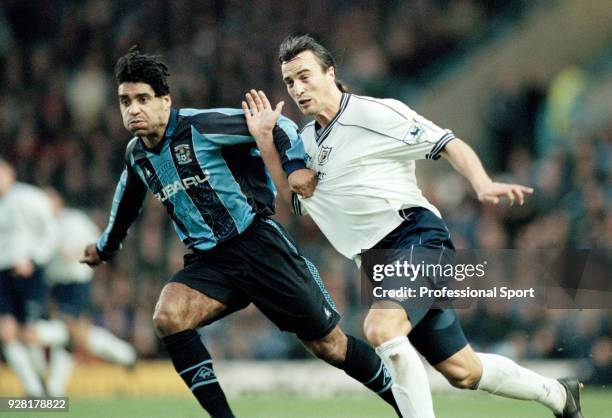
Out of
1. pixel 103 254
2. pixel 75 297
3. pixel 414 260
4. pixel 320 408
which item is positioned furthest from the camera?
pixel 75 297

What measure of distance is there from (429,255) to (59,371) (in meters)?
6.21

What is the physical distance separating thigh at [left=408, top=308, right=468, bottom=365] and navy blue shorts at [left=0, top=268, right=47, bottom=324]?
5.61 metres

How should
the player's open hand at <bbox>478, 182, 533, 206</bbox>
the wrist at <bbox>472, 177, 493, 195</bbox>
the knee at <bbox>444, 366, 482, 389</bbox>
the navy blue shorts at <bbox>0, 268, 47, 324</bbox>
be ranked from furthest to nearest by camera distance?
the navy blue shorts at <bbox>0, 268, 47, 324</bbox>, the knee at <bbox>444, 366, 482, 389</bbox>, the wrist at <bbox>472, 177, 493, 195</bbox>, the player's open hand at <bbox>478, 182, 533, 206</bbox>

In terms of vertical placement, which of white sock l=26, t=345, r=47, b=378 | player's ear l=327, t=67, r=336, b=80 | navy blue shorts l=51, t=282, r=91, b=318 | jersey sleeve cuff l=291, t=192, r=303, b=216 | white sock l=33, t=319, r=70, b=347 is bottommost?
white sock l=26, t=345, r=47, b=378

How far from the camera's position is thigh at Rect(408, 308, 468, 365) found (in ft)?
19.0

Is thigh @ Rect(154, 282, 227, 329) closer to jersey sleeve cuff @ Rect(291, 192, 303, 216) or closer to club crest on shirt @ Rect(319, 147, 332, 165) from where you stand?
jersey sleeve cuff @ Rect(291, 192, 303, 216)

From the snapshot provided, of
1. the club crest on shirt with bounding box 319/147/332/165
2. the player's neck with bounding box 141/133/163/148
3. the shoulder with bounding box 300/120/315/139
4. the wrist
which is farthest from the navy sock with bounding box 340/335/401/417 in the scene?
Answer: the player's neck with bounding box 141/133/163/148

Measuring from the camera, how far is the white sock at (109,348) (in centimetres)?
1162

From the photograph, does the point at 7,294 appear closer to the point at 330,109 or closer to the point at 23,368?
the point at 23,368

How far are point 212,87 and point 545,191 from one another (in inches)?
190

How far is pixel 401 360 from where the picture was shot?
5.43 meters

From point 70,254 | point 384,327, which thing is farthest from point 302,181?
point 70,254

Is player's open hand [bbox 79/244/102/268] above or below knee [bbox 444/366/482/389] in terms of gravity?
above

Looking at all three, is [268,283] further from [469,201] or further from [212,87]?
[212,87]
